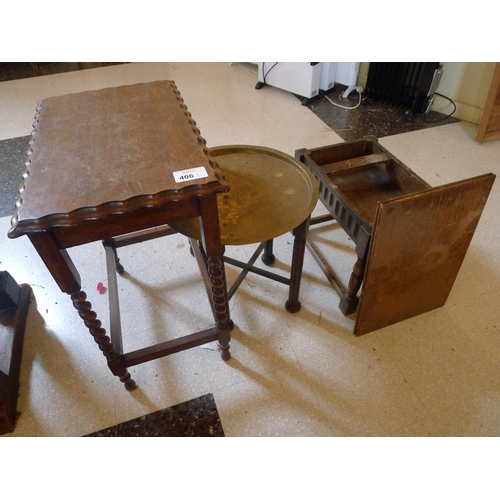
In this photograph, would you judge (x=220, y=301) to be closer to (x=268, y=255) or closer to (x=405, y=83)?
(x=268, y=255)

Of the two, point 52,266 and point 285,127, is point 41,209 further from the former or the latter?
point 285,127

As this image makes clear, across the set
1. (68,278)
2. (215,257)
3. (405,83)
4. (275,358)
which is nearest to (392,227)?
(215,257)

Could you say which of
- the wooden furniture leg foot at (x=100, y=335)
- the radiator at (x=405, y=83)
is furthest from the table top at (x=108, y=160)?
the radiator at (x=405, y=83)

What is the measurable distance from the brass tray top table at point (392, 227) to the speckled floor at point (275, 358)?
4.8 inches

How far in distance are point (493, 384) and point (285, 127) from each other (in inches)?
79.4

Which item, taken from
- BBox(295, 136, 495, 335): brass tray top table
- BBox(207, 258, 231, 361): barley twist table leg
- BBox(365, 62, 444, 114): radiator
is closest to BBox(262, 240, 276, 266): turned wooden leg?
BBox(295, 136, 495, 335): brass tray top table

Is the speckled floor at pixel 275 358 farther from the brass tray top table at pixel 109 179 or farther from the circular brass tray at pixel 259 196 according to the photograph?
the circular brass tray at pixel 259 196

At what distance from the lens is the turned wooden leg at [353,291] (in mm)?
1297

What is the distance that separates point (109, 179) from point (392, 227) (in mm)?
778

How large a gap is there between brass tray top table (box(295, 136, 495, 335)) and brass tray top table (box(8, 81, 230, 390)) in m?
0.49

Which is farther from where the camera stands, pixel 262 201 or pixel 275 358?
pixel 275 358

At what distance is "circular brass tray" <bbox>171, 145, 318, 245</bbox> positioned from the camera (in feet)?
3.61

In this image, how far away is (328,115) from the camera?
2.79m

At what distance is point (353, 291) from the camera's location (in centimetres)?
140
